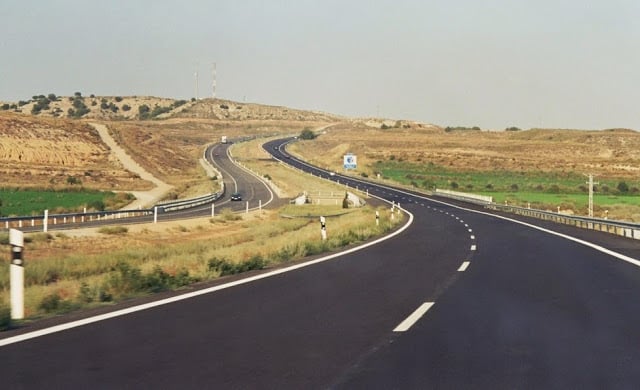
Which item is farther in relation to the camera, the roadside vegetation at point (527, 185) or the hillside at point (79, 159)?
the hillside at point (79, 159)

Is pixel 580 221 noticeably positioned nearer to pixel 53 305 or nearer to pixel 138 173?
pixel 53 305

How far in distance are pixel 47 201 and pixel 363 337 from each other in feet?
220

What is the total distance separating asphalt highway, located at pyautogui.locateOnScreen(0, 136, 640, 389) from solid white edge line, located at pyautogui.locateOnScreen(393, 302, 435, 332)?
42 millimetres

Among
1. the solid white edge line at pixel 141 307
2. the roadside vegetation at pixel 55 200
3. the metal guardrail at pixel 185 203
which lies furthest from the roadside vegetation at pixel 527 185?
the solid white edge line at pixel 141 307

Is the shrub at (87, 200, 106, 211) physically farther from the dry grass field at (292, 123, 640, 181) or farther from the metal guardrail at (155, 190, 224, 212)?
the dry grass field at (292, 123, 640, 181)

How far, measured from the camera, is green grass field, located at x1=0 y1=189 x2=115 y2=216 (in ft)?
213

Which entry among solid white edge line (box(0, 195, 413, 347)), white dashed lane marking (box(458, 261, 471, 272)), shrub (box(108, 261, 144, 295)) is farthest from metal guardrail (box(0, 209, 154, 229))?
shrub (box(108, 261, 144, 295))

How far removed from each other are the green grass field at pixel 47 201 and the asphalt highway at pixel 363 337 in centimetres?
4908

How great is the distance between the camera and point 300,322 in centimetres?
1174

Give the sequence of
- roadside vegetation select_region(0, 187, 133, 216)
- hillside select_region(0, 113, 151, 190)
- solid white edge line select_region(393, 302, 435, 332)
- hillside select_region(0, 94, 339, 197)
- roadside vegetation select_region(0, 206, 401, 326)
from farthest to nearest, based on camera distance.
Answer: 1. hillside select_region(0, 94, 339, 197)
2. hillside select_region(0, 113, 151, 190)
3. roadside vegetation select_region(0, 187, 133, 216)
4. roadside vegetation select_region(0, 206, 401, 326)
5. solid white edge line select_region(393, 302, 435, 332)

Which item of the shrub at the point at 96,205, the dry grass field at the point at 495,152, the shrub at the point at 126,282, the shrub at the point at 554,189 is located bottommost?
the shrub at the point at 96,205

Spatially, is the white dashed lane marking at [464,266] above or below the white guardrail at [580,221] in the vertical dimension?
above

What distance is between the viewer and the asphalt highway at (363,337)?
8.12 metres

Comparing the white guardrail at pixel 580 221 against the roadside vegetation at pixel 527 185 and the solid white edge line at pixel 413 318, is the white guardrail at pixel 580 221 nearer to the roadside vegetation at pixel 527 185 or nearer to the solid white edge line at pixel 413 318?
the roadside vegetation at pixel 527 185
